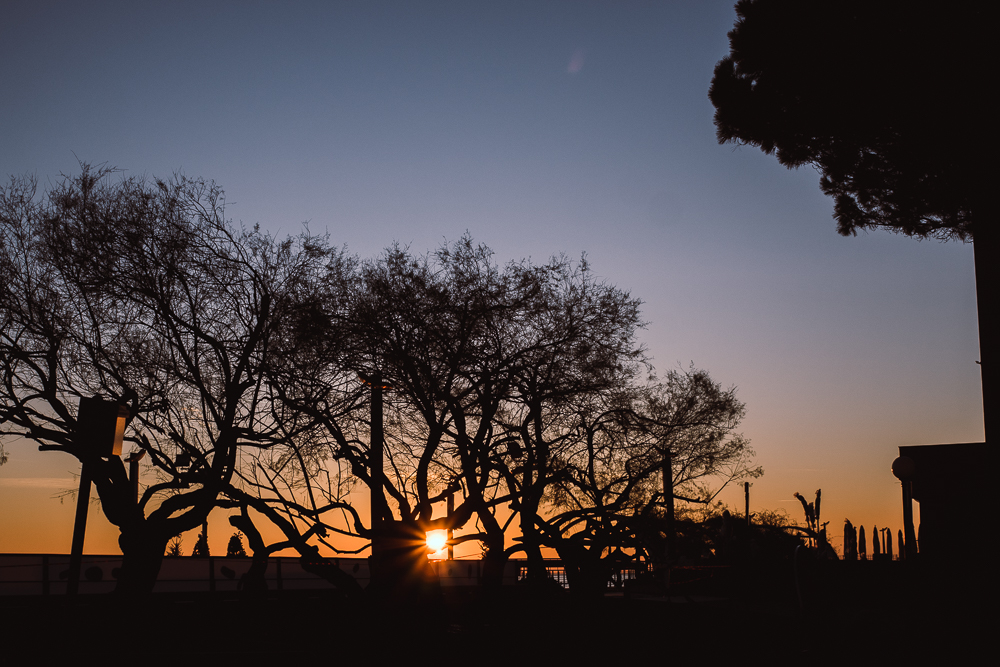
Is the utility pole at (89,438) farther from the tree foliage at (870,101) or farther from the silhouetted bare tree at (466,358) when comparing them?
the tree foliage at (870,101)

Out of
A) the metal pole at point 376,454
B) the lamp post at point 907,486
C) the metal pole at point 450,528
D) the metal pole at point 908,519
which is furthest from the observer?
the metal pole at point 908,519

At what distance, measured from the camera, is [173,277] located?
42.6 ft

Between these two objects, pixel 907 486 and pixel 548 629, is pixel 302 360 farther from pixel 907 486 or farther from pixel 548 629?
pixel 907 486

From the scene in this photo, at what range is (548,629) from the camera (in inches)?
582

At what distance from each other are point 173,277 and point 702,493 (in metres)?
21.0

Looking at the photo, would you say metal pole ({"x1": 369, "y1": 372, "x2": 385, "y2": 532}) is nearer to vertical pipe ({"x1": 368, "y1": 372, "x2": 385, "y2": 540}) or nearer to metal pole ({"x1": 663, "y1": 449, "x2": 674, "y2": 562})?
vertical pipe ({"x1": 368, "y1": 372, "x2": 385, "y2": 540})

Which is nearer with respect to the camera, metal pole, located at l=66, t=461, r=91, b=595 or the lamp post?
metal pole, located at l=66, t=461, r=91, b=595

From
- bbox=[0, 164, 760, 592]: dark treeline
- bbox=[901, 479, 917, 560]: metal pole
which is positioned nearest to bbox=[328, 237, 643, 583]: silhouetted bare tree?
bbox=[0, 164, 760, 592]: dark treeline

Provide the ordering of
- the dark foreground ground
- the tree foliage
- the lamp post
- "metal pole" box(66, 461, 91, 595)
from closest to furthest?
"metal pole" box(66, 461, 91, 595) → the dark foreground ground → the tree foliage → the lamp post

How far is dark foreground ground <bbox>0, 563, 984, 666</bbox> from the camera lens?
11250 mm

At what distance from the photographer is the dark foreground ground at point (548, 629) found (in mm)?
11250

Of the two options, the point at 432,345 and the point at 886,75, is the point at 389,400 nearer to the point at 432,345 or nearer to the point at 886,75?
the point at 432,345

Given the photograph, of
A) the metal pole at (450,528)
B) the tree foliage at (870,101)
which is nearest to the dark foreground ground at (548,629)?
the metal pole at (450,528)

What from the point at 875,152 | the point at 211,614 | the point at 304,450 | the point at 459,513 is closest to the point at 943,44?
the point at 875,152
